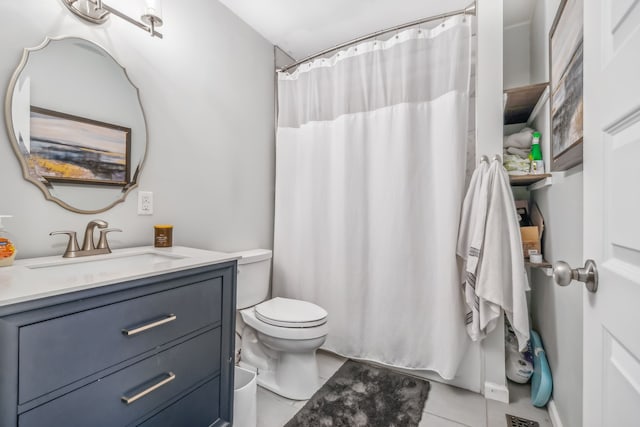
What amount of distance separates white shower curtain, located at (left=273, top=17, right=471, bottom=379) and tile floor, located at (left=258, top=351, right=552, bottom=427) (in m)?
0.15

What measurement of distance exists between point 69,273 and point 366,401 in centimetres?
151

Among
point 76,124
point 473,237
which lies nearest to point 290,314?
point 473,237

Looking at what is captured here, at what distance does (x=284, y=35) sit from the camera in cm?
222

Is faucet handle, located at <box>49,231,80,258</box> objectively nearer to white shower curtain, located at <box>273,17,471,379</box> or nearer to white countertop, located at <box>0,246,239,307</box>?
white countertop, located at <box>0,246,239,307</box>

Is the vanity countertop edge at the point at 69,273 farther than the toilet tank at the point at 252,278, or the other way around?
the toilet tank at the point at 252,278

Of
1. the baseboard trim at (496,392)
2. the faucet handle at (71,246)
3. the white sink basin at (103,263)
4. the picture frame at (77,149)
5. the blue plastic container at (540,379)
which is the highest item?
the picture frame at (77,149)

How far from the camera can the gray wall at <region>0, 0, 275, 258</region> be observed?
3.66 ft

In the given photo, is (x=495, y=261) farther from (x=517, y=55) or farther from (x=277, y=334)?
(x=517, y=55)

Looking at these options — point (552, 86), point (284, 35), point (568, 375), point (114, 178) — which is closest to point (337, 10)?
point (284, 35)

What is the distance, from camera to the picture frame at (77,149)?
114 centimetres

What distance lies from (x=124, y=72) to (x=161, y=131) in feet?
0.98

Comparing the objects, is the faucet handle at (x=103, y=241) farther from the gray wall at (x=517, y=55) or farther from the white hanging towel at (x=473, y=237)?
the gray wall at (x=517, y=55)

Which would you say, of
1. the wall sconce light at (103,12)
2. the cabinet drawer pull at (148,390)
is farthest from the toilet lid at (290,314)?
the wall sconce light at (103,12)

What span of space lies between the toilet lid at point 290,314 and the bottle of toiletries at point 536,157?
1449mm
